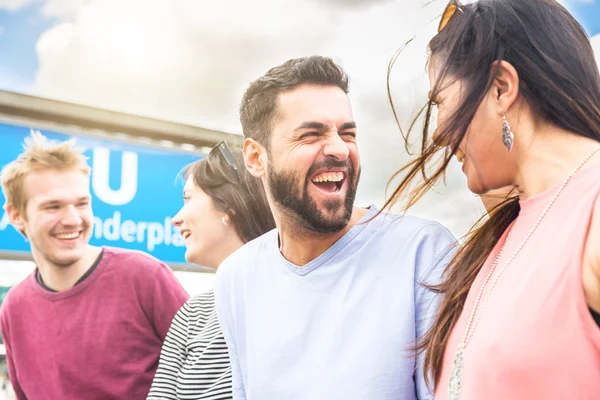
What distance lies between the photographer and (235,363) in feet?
5.16

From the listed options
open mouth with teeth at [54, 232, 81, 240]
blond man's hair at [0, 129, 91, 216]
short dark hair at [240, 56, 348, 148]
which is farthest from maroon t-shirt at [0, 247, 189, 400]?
short dark hair at [240, 56, 348, 148]

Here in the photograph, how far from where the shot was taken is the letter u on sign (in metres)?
2.83

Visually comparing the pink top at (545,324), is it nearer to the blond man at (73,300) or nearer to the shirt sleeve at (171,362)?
the shirt sleeve at (171,362)

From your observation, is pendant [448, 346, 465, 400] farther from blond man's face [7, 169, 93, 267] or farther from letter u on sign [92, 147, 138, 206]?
letter u on sign [92, 147, 138, 206]

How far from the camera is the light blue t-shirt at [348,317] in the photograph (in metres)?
1.28

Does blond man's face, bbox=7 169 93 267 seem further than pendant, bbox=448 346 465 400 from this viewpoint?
Yes

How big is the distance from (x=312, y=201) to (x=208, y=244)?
0.67m

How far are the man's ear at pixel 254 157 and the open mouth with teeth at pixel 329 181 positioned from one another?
0.20 meters

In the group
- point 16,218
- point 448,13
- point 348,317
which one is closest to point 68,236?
point 16,218

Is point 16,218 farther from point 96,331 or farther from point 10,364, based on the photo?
point 96,331

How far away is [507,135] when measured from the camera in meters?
0.90

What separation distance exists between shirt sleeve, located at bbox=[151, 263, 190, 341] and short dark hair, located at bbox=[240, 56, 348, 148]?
721 millimetres

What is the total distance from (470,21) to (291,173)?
24.1 inches

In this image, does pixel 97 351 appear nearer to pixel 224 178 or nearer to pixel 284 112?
pixel 224 178
